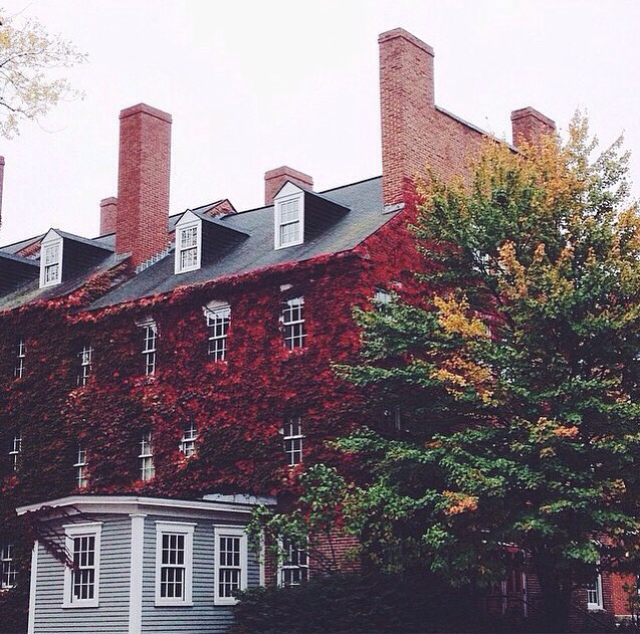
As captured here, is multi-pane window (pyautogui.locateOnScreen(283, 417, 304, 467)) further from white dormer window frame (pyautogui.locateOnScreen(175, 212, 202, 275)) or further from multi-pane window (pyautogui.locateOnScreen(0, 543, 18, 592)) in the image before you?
multi-pane window (pyautogui.locateOnScreen(0, 543, 18, 592))

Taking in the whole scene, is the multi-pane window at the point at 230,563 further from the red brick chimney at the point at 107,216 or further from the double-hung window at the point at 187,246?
the red brick chimney at the point at 107,216

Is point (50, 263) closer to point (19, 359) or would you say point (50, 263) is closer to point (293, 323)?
point (19, 359)

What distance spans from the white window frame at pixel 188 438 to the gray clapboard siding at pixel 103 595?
4484 mm

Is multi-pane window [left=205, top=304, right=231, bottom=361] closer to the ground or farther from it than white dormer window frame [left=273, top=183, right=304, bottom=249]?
closer to the ground

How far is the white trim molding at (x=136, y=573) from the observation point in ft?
75.6

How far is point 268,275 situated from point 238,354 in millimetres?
2208

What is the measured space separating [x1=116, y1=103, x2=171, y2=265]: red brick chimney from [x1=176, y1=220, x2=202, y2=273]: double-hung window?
2716 mm

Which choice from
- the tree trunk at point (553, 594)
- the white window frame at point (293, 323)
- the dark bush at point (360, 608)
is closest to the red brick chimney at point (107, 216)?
the white window frame at point (293, 323)

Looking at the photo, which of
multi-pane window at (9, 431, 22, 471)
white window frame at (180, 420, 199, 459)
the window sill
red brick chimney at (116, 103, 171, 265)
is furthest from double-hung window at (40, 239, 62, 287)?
the window sill

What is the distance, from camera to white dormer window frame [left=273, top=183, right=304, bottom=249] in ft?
95.8

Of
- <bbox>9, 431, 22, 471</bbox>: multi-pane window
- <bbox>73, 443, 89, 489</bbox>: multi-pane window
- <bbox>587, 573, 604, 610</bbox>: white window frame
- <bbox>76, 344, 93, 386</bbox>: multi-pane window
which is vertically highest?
<bbox>76, 344, 93, 386</bbox>: multi-pane window

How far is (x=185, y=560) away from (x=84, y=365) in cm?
882

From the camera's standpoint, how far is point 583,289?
22.4 m

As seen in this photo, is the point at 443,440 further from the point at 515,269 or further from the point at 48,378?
the point at 48,378
